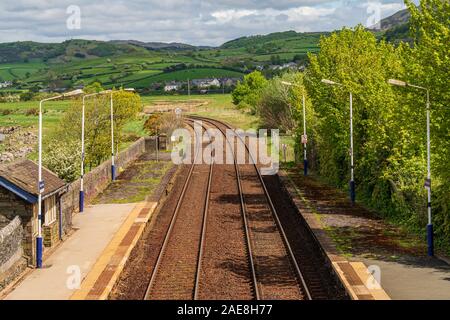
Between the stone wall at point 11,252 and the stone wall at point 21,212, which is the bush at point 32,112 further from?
the stone wall at point 11,252

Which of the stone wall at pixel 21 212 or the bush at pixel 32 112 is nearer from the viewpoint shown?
the stone wall at pixel 21 212

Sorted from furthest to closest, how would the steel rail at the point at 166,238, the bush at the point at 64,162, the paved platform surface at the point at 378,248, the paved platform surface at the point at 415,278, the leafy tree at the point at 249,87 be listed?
1. the leafy tree at the point at 249,87
2. the bush at the point at 64,162
3. the steel rail at the point at 166,238
4. the paved platform surface at the point at 378,248
5. the paved platform surface at the point at 415,278

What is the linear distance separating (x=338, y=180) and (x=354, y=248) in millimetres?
15636

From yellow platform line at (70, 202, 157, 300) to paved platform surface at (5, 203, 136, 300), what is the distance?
25cm

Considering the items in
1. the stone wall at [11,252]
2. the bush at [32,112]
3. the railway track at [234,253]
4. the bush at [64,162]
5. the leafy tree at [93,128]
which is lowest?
the railway track at [234,253]

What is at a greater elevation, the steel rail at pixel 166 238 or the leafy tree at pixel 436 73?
the leafy tree at pixel 436 73

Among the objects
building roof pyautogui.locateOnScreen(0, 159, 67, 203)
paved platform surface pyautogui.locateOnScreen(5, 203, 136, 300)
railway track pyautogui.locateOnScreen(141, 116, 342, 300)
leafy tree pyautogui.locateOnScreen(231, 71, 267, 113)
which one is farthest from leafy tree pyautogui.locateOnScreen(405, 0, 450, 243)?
leafy tree pyautogui.locateOnScreen(231, 71, 267, 113)

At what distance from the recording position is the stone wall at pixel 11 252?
66.3 feet

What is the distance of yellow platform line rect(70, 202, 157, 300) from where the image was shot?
19219mm

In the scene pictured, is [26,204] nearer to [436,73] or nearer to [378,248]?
[378,248]

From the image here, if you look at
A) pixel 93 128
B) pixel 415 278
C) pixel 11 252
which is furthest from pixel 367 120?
pixel 93 128

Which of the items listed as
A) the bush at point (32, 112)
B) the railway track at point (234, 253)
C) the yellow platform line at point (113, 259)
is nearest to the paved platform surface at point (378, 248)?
the railway track at point (234, 253)

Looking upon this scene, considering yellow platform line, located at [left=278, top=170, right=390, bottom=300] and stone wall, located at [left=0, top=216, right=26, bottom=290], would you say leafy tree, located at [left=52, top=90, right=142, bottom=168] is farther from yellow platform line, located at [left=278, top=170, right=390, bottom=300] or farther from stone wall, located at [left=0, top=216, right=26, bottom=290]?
stone wall, located at [left=0, top=216, right=26, bottom=290]

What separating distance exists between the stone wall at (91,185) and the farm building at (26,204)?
2.71 metres
